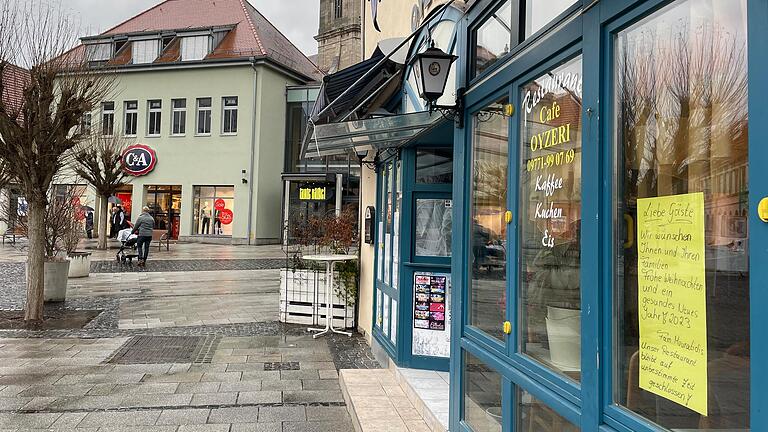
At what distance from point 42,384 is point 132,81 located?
25393 mm

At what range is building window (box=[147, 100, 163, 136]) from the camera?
2748 centimetres

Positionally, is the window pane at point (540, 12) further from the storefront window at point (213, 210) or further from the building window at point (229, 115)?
the building window at point (229, 115)

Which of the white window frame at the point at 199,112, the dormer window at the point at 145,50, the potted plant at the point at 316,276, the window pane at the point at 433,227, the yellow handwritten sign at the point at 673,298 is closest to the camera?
the yellow handwritten sign at the point at 673,298

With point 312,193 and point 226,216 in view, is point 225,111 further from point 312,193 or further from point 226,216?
point 312,193

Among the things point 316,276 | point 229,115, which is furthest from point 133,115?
point 316,276

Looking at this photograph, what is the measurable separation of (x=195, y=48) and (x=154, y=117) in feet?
12.9

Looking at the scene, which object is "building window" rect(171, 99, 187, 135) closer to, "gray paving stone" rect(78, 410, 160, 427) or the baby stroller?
the baby stroller

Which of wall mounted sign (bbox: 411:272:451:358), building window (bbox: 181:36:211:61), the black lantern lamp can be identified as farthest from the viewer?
building window (bbox: 181:36:211:61)

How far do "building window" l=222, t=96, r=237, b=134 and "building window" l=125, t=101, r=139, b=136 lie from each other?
180 inches

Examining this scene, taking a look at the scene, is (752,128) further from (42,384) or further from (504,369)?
(42,384)

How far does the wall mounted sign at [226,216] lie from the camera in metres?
26.6

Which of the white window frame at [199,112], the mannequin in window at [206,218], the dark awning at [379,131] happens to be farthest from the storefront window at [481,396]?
the white window frame at [199,112]

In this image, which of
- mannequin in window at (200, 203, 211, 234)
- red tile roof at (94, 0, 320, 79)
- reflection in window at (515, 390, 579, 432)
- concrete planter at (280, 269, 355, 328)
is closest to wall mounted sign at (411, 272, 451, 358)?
concrete planter at (280, 269, 355, 328)

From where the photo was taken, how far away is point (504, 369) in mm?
2832
